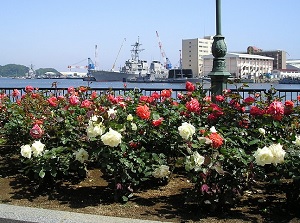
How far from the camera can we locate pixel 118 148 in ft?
A: 12.9

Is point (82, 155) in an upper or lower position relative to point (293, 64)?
lower

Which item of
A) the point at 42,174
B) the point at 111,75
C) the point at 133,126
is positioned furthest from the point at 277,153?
the point at 111,75

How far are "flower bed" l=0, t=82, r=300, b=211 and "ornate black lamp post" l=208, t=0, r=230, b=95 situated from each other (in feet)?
5.32

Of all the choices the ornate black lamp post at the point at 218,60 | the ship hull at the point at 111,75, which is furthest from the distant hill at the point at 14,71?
the ornate black lamp post at the point at 218,60

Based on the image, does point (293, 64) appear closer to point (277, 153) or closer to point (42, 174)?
point (277, 153)

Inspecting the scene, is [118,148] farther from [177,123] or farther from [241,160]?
[241,160]

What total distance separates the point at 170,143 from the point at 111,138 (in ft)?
3.38

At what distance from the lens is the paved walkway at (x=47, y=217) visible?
3379 mm

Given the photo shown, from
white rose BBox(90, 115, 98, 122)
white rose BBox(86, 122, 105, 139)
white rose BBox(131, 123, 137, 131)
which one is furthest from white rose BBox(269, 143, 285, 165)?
white rose BBox(90, 115, 98, 122)

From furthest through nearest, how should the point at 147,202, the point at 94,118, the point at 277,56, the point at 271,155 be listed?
the point at 277,56
the point at 94,118
the point at 147,202
the point at 271,155

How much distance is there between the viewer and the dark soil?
3.51 meters

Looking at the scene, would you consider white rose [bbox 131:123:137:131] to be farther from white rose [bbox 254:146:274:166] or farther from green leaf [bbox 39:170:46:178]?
white rose [bbox 254:146:274:166]

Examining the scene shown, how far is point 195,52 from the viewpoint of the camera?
366ft

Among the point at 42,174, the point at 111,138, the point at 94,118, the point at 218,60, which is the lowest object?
the point at 42,174
